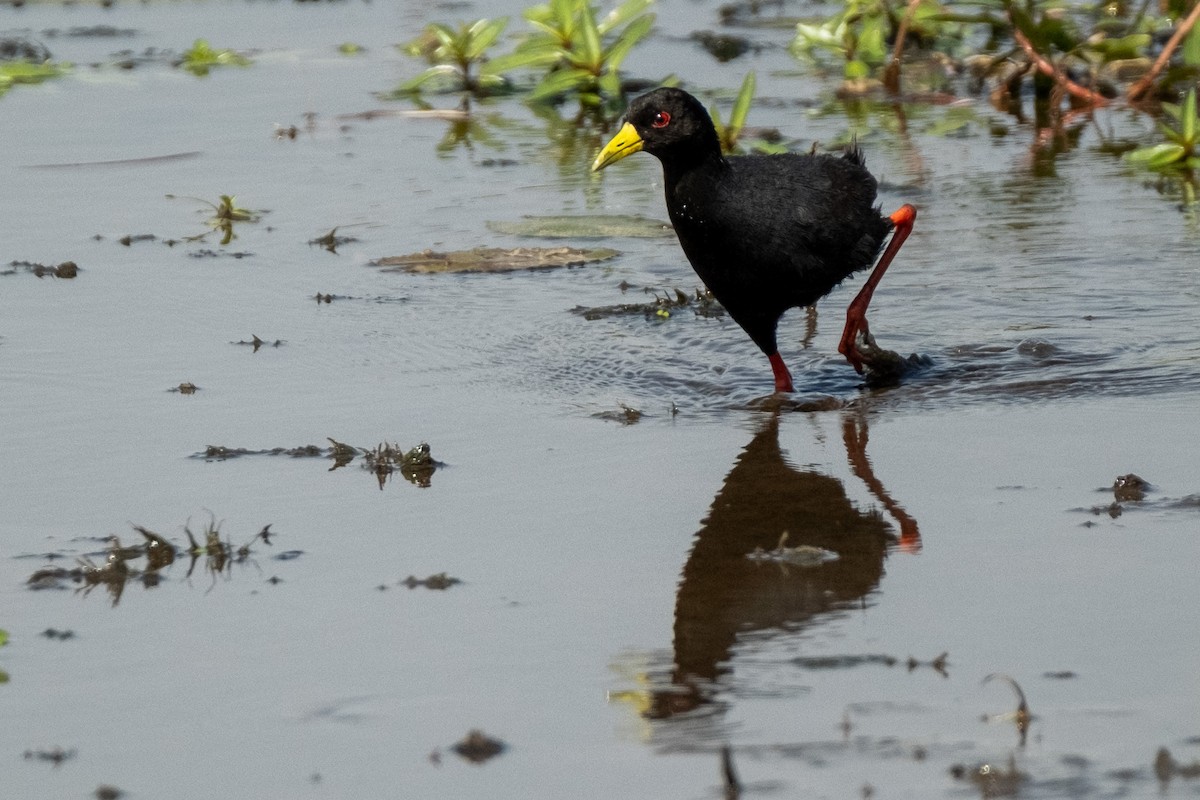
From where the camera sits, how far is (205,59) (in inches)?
417

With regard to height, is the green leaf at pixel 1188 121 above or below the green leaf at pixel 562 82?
below

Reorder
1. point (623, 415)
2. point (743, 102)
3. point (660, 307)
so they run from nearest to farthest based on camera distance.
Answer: point (623, 415), point (660, 307), point (743, 102)

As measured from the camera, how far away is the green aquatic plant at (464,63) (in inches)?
369

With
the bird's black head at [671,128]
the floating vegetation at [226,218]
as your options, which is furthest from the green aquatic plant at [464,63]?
the bird's black head at [671,128]

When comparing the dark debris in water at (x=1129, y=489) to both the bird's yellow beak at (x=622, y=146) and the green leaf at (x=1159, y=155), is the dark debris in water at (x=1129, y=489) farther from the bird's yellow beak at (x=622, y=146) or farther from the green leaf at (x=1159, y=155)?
the green leaf at (x=1159, y=155)

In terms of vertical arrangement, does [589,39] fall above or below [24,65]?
above

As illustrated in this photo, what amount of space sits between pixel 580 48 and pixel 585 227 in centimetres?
226

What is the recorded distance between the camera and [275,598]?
140 inches

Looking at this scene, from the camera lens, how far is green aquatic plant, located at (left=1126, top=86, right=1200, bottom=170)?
7312 millimetres

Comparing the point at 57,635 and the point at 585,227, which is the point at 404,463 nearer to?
the point at 57,635

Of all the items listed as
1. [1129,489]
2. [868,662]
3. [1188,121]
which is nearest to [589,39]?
[1188,121]

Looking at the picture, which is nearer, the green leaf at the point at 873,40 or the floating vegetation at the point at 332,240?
the floating vegetation at the point at 332,240

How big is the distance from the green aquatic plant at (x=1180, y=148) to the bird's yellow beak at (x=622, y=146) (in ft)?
9.72

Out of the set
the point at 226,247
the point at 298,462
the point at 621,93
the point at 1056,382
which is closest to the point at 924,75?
the point at 621,93
